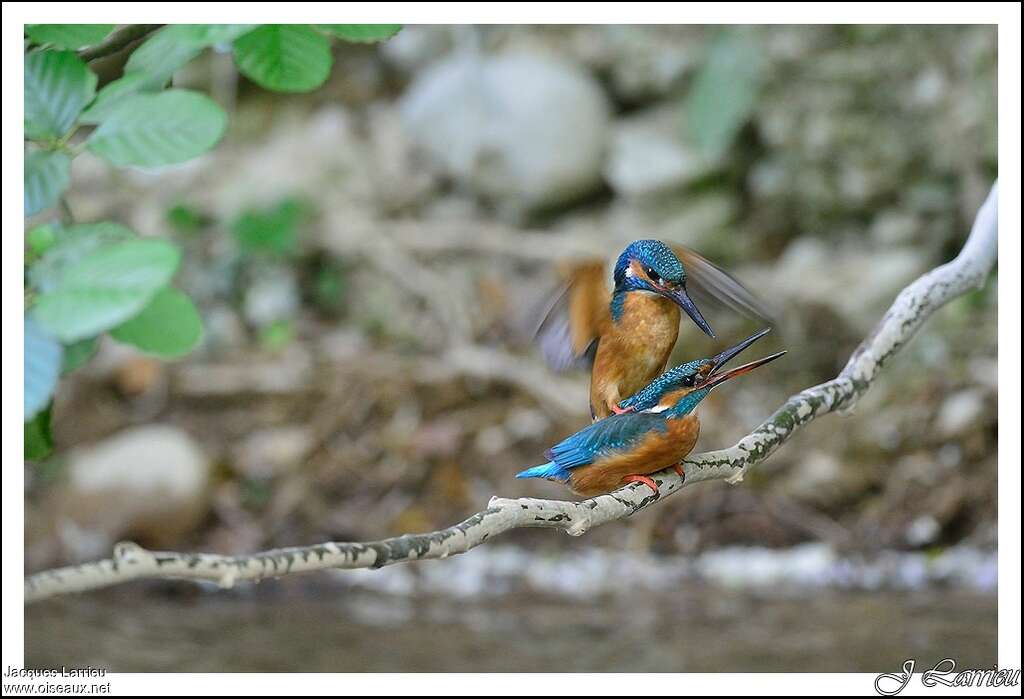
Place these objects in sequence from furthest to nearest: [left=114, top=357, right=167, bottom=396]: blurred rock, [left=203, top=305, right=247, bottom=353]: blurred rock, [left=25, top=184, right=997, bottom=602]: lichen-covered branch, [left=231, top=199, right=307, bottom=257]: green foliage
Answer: [left=231, top=199, right=307, bottom=257]: green foliage
[left=203, top=305, right=247, bottom=353]: blurred rock
[left=114, top=357, right=167, bottom=396]: blurred rock
[left=25, top=184, right=997, bottom=602]: lichen-covered branch

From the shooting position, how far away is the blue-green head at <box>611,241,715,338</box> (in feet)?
2.59

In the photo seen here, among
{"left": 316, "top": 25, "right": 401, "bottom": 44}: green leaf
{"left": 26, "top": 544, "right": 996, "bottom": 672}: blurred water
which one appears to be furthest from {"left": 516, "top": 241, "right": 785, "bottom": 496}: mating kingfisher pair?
{"left": 26, "top": 544, "right": 996, "bottom": 672}: blurred water

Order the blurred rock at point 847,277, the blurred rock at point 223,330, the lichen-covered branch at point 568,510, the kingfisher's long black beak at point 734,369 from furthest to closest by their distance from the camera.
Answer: the blurred rock at point 223,330
the blurred rock at point 847,277
the kingfisher's long black beak at point 734,369
the lichen-covered branch at point 568,510

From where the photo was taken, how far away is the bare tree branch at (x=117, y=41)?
2.50 ft

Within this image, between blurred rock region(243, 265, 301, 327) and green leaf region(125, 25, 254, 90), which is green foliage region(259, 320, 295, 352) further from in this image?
green leaf region(125, 25, 254, 90)

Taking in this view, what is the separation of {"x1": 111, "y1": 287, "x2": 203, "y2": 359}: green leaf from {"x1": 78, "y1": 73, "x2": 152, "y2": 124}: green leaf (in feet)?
0.38

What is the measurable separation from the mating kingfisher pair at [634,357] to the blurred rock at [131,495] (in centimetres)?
186

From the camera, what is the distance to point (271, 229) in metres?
3.25

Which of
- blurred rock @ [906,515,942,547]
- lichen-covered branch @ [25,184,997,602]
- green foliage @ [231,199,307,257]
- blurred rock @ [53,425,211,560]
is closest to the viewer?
lichen-covered branch @ [25,184,997,602]

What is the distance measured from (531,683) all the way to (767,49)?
2157 mm

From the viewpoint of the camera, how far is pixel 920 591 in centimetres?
212

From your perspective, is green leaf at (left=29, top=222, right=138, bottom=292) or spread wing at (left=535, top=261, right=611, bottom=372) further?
spread wing at (left=535, top=261, right=611, bottom=372)

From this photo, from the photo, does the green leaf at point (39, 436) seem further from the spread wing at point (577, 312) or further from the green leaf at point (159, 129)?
the spread wing at point (577, 312)

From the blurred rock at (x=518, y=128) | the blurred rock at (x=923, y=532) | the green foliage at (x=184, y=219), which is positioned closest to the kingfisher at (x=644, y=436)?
the blurred rock at (x=923, y=532)
